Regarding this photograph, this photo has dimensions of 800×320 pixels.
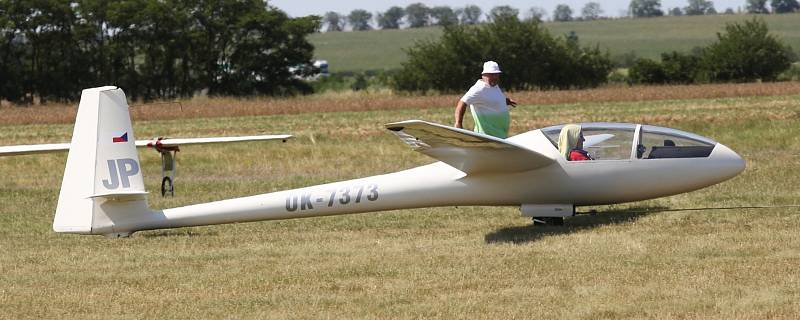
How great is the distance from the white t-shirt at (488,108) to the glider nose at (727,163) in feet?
8.40

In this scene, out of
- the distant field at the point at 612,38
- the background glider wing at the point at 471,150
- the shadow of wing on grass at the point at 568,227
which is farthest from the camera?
the distant field at the point at 612,38

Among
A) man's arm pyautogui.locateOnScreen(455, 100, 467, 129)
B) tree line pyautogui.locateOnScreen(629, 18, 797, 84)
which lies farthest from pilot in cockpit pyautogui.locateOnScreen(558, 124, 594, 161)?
tree line pyautogui.locateOnScreen(629, 18, 797, 84)

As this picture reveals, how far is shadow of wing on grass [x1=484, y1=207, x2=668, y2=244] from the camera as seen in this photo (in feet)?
42.7

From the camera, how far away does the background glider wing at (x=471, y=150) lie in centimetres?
1245

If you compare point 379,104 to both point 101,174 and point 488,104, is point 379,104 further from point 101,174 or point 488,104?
point 101,174

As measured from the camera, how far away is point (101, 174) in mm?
13273

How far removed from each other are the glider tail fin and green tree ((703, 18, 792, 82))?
175ft

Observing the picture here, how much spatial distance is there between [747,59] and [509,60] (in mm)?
13017

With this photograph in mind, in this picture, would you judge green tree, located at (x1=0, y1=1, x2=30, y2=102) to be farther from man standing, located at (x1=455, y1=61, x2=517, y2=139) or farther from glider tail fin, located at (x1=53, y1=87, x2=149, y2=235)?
man standing, located at (x1=455, y1=61, x2=517, y2=139)

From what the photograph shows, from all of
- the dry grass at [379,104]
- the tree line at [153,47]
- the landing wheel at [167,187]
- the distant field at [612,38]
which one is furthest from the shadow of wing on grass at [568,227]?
the distant field at [612,38]

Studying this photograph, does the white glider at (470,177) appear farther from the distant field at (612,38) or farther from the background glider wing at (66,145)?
the distant field at (612,38)

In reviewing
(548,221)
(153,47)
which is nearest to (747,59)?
(153,47)

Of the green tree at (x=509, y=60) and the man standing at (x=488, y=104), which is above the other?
the man standing at (x=488, y=104)

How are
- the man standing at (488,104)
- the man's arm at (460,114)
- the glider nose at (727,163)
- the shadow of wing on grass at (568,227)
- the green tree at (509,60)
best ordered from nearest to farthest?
the shadow of wing on grass at (568,227)
the glider nose at (727,163)
the man's arm at (460,114)
the man standing at (488,104)
the green tree at (509,60)
